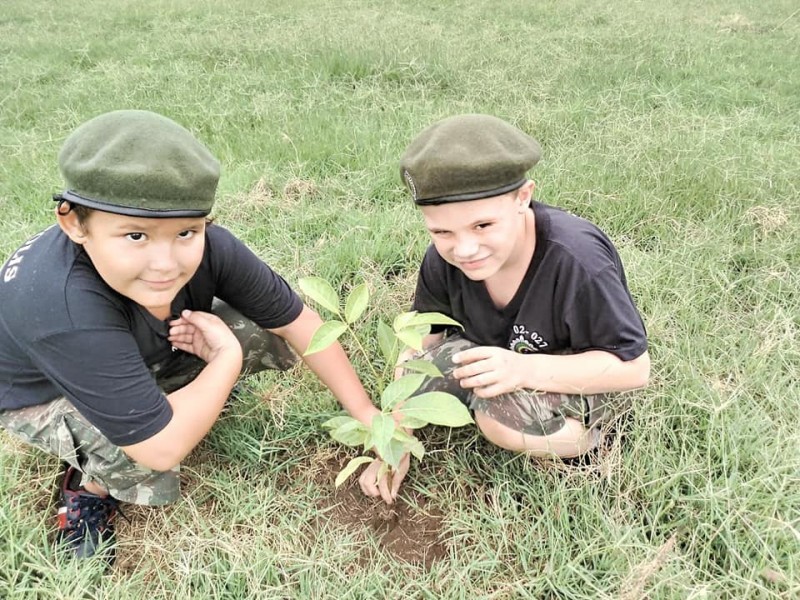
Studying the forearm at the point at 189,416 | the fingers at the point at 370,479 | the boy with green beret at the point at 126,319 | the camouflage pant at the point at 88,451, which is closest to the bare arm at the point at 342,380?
the boy with green beret at the point at 126,319

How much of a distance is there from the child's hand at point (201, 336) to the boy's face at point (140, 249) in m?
0.22

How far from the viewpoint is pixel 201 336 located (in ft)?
5.42

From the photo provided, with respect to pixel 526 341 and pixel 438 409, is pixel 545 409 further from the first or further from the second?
pixel 438 409

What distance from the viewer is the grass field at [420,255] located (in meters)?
1.44

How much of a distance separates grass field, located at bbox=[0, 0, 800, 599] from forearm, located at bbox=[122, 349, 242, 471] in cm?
25

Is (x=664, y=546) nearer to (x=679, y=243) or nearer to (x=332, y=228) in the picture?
(x=679, y=243)

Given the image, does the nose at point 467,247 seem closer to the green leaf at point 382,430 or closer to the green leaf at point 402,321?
the green leaf at point 402,321

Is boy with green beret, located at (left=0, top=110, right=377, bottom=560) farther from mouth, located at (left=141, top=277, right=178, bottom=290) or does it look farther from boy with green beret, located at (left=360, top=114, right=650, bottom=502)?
boy with green beret, located at (left=360, top=114, right=650, bottom=502)

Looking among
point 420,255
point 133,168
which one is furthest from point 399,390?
point 420,255

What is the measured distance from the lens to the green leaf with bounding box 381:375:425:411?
4.22 feet

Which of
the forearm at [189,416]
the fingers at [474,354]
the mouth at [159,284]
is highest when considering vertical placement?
the mouth at [159,284]

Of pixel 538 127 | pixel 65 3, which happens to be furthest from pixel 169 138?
pixel 65 3

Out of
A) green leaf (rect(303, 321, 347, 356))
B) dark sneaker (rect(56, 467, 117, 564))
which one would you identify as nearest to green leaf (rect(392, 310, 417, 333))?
green leaf (rect(303, 321, 347, 356))

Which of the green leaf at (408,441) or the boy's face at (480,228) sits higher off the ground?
the boy's face at (480,228)
